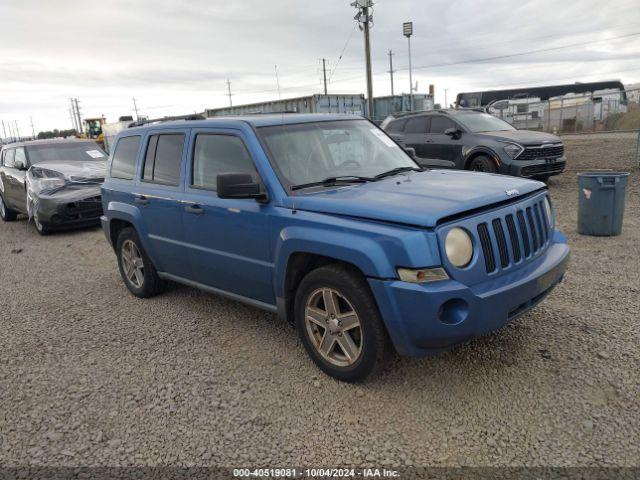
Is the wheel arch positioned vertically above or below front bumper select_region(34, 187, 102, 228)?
above

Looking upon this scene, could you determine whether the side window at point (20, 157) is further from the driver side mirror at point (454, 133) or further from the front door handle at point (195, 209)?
the driver side mirror at point (454, 133)

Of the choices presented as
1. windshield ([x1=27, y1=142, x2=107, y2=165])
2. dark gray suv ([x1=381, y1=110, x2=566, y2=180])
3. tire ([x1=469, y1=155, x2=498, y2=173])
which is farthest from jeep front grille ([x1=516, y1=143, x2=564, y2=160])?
windshield ([x1=27, y1=142, x2=107, y2=165])

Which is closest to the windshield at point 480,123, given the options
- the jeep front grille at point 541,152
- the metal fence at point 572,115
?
the jeep front grille at point 541,152

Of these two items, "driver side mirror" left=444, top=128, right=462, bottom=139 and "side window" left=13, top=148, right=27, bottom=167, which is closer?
"side window" left=13, top=148, right=27, bottom=167

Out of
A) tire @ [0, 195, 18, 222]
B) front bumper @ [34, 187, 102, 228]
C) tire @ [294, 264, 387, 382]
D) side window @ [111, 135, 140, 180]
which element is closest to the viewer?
tire @ [294, 264, 387, 382]

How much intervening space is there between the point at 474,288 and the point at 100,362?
2.95m

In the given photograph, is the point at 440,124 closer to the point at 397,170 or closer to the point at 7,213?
the point at 397,170

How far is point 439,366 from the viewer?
3629mm

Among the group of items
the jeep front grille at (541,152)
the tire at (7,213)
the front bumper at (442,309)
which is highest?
the jeep front grille at (541,152)

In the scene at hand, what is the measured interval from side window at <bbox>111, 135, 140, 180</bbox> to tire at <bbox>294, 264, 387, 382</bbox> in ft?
9.06

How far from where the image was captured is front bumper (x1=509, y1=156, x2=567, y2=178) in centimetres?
1008

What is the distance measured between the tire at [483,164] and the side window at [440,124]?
1031 mm

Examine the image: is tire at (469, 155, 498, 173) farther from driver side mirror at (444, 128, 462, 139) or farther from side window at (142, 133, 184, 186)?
side window at (142, 133, 184, 186)

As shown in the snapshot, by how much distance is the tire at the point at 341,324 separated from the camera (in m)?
3.12
